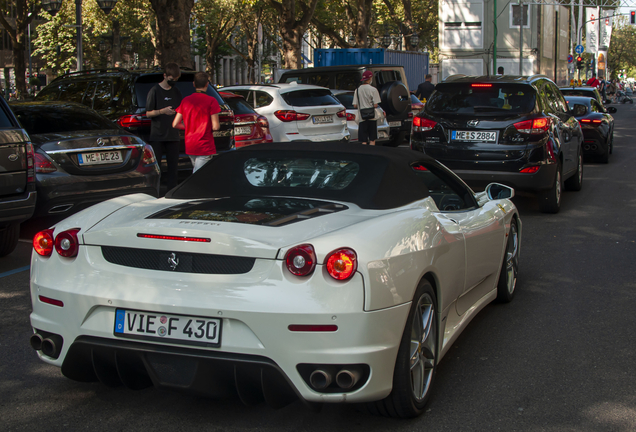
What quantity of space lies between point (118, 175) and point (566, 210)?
5.69 m

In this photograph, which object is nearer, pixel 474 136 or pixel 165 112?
pixel 474 136

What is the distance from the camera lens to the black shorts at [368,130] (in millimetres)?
14945

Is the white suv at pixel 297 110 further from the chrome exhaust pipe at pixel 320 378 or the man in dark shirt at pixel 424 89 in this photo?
the chrome exhaust pipe at pixel 320 378

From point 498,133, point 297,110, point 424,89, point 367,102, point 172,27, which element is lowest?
point 498,133

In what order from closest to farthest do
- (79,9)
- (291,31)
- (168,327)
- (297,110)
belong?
(168,327) < (297,110) < (79,9) < (291,31)

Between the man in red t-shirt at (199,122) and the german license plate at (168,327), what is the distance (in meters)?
6.10

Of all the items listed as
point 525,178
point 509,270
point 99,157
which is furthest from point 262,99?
point 509,270

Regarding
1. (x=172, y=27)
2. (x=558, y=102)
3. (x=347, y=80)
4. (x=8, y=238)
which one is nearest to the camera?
(x=8, y=238)

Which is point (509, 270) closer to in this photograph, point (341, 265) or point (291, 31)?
point (341, 265)

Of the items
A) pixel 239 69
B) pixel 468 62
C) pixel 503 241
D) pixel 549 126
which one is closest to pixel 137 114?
pixel 549 126

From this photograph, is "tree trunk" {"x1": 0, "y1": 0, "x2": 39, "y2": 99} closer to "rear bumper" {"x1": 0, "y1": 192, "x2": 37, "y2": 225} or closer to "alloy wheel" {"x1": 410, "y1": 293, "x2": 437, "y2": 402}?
"rear bumper" {"x1": 0, "y1": 192, "x2": 37, "y2": 225}

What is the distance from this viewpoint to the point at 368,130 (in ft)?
49.1

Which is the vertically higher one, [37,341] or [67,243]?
[67,243]

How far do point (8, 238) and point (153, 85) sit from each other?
4.27 meters
